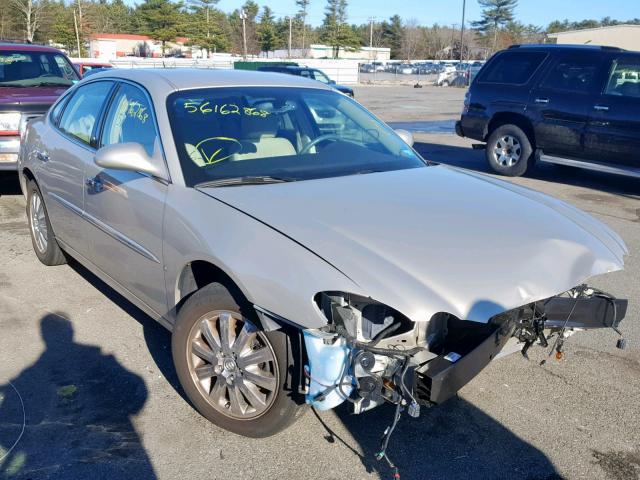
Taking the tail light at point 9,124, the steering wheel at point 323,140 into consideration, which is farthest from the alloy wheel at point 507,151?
the tail light at point 9,124

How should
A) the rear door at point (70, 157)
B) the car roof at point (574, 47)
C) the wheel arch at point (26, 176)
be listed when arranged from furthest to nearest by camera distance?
the car roof at point (574, 47)
the wheel arch at point (26, 176)
the rear door at point (70, 157)

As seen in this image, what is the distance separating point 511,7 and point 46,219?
10555 cm

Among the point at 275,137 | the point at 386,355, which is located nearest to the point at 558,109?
the point at 275,137

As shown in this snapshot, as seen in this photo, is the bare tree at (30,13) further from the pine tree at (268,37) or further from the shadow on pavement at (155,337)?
the shadow on pavement at (155,337)

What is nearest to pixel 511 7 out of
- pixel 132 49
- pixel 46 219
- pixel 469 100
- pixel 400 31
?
pixel 400 31

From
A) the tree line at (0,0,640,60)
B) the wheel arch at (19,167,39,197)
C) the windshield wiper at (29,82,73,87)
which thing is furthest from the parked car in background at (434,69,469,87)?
the wheel arch at (19,167,39,197)

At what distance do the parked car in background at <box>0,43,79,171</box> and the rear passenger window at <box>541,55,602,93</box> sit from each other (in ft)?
23.3

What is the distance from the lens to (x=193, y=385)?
3.20m

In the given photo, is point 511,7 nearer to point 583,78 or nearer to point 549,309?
point 583,78

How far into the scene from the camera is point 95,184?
400 centimetres

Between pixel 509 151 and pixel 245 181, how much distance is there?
768 cm

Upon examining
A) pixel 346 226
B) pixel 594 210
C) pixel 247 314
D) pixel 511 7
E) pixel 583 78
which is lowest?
pixel 594 210

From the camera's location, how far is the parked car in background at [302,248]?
8.42 ft

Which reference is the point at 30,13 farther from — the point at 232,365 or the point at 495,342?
the point at 495,342
